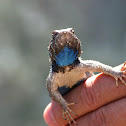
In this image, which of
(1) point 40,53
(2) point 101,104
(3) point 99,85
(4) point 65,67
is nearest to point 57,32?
(4) point 65,67

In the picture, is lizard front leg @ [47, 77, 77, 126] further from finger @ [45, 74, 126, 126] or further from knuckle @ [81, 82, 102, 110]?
knuckle @ [81, 82, 102, 110]

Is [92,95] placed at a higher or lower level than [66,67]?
lower

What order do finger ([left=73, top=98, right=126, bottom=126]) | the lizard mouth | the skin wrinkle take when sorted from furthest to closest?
1. the skin wrinkle
2. finger ([left=73, top=98, right=126, bottom=126])
3. the lizard mouth

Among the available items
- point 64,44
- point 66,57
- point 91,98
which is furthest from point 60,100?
point 64,44

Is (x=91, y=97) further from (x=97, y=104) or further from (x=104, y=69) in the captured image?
(x=104, y=69)

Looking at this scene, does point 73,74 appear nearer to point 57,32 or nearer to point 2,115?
point 57,32

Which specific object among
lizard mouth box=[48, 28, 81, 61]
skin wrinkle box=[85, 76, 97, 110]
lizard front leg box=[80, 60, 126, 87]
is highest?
lizard mouth box=[48, 28, 81, 61]

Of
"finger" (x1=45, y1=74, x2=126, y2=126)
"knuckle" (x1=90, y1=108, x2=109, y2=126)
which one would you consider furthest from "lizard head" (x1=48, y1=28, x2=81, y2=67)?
"knuckle" (x1=90, y1=108, x2=109, y2=126)

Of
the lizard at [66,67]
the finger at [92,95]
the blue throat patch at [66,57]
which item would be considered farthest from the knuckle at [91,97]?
the blue throat patch at [66,57]
